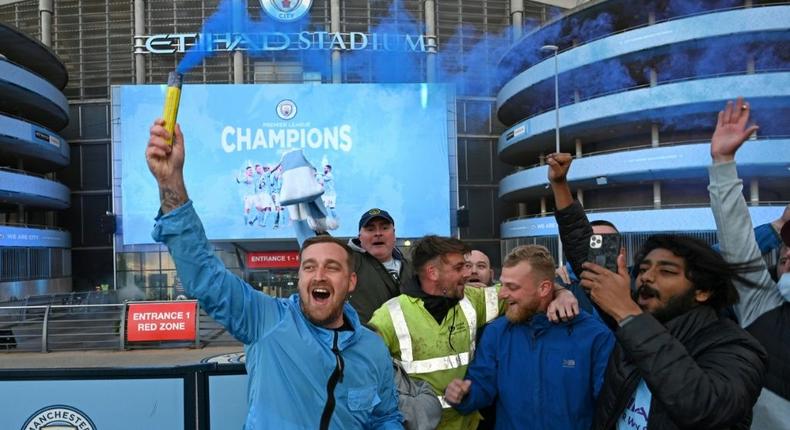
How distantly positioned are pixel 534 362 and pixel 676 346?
0.98 meters

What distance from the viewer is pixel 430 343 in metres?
2.92

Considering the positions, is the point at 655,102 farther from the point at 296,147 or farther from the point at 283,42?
the point at 283,42

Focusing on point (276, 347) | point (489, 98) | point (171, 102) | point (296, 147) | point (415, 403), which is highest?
point (489, 98)

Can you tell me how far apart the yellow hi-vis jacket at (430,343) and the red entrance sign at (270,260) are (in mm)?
25377

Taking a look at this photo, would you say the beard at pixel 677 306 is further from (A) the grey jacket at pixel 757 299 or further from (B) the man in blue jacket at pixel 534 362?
(B) the man in blue jacket at pixel 534 362

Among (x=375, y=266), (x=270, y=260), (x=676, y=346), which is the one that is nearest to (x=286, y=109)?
(x=270, y=260)

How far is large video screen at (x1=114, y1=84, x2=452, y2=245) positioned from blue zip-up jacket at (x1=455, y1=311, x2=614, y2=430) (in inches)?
914

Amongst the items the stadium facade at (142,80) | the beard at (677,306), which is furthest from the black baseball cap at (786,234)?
the stadium facade at (142,80)

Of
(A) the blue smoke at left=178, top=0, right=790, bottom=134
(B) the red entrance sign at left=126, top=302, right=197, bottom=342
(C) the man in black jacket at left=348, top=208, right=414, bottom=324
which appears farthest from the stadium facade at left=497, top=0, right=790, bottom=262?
(C) the man in black jacket at left=348, top=208, right=414, bottom=324

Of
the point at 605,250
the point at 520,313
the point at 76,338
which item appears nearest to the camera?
the point at 605,250

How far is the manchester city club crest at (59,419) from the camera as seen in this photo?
3.71 meters

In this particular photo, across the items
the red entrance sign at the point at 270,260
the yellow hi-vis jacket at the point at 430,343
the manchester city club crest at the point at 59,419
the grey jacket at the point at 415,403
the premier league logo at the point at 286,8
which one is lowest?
the red entrance sign at the point at 270,260

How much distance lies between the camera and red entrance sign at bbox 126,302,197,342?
11.7m

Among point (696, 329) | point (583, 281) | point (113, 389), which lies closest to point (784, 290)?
point (696, 329)
